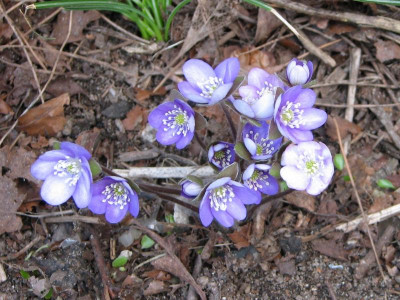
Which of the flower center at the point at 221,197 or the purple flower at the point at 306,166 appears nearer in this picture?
the purple flower at the point at 306,166

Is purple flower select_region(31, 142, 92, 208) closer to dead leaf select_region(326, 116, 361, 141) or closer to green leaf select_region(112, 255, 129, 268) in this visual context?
green leaf select_region(112, 255, 129, 268)

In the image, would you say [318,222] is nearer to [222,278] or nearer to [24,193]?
[222,278]

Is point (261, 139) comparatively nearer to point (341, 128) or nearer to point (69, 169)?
point (341, 128)

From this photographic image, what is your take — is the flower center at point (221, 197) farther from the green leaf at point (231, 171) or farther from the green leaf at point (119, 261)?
the green leaf at point (119, 261)

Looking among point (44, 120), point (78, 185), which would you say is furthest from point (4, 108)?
point (78, 185)

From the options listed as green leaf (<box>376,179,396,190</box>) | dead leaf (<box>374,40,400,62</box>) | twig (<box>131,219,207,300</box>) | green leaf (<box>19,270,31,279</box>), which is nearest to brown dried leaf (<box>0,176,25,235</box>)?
green leaf (<box>19,270,31,279</box>)

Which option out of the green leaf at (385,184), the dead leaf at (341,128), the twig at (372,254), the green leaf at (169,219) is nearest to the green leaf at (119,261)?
the green leaf at (169,219)
